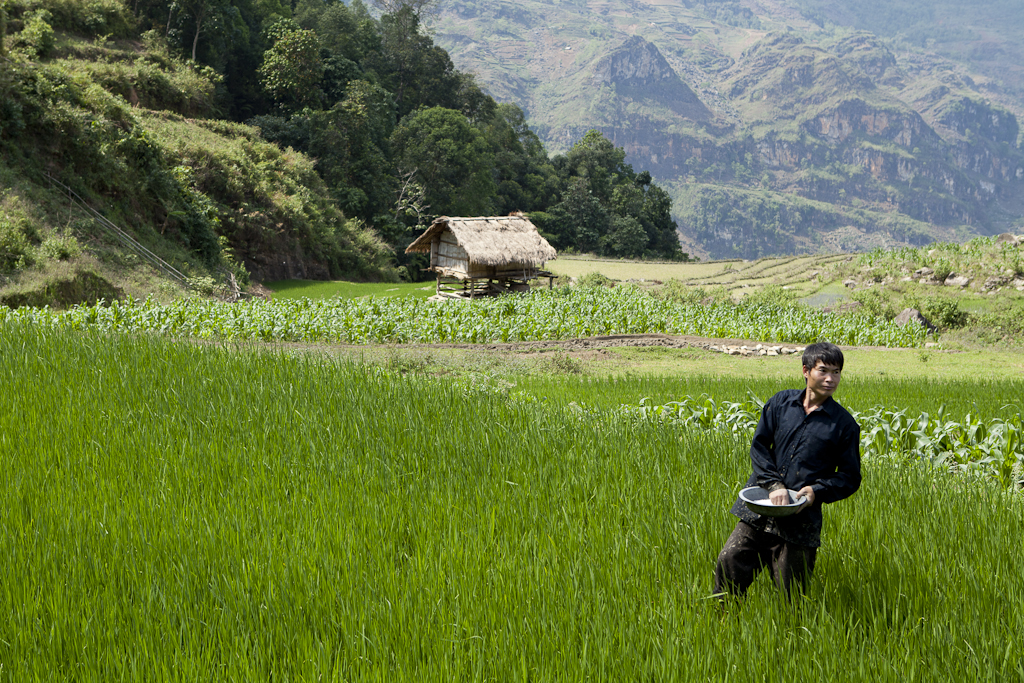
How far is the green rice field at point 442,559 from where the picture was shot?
7.72 ft

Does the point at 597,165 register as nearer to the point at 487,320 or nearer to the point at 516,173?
the point at 516,173

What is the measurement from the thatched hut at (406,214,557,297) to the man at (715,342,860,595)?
23784mm

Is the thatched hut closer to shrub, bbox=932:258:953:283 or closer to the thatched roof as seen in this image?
the thatched roof

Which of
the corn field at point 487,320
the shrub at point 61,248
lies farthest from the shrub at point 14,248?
the corn field at point 487,320

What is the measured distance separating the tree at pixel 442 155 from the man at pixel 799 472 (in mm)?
42827

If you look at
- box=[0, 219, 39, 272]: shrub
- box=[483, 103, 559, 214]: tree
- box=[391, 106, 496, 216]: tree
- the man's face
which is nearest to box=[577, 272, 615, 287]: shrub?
box=[391, 106, 496, 216]: tree

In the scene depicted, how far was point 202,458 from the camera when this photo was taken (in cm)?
435

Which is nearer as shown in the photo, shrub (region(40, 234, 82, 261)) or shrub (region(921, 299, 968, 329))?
shrub (region(40, 234, 82, 261))

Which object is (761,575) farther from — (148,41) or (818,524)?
(148,41)

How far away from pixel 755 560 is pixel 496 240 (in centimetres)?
2531

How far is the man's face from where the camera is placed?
8.86 ft

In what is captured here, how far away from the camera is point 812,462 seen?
110 inches

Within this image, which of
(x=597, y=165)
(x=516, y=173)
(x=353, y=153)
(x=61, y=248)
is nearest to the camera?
(x=61, y=248)

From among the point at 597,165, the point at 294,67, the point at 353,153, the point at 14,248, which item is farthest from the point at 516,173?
the point at 14,248
